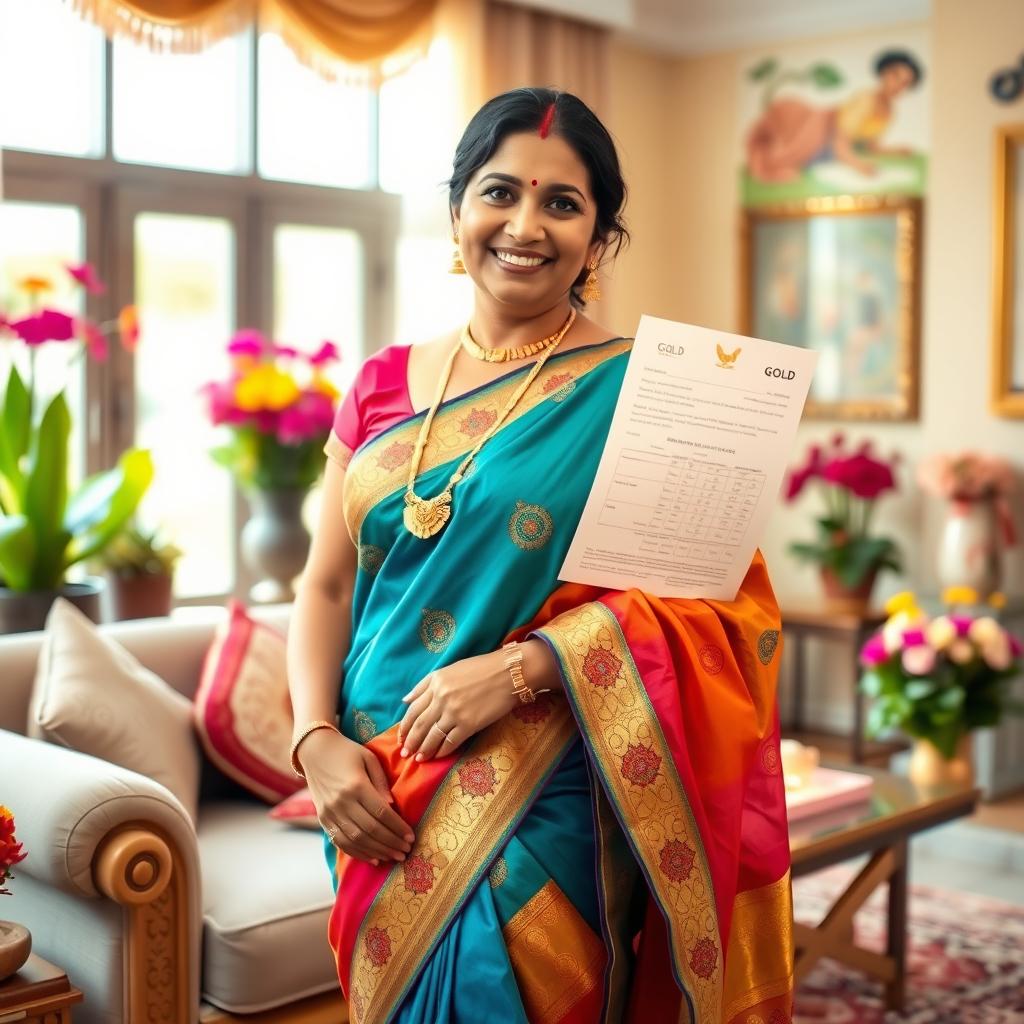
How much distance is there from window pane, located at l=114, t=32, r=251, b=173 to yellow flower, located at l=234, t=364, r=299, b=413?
2.96 ft

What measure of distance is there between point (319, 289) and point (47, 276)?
991 millimetres

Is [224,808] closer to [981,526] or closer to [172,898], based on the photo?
[172,898]

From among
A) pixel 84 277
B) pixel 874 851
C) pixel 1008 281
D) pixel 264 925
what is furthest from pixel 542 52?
pixel 264 925

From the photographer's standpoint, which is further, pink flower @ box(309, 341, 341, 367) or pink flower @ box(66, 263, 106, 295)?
pink flower @ box(309, 341, 341, 367)

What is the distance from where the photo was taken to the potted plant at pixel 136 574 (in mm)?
3566

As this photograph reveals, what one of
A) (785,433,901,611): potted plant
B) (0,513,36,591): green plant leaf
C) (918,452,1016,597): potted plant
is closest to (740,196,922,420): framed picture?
(785,433,901,611): potted plant

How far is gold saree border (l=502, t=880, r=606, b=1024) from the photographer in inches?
58.5

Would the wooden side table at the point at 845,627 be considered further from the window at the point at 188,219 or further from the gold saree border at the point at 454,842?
the gold saree border at the point at 454,842

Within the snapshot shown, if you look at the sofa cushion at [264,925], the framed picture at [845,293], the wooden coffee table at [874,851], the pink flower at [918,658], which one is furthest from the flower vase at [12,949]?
the framed picture at [845,293]

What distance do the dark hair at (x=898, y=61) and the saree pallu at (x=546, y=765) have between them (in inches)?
155

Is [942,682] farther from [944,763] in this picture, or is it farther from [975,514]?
[975,514]

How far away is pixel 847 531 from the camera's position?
5.07 metres

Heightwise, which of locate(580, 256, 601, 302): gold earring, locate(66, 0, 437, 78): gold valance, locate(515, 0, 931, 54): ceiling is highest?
locate(515, 0, 931, 54): ceiling

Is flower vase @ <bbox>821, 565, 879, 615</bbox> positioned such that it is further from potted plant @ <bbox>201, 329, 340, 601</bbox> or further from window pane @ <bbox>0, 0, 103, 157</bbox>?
window pane @ <bbox>0, 0, 103, 157</bbox>
